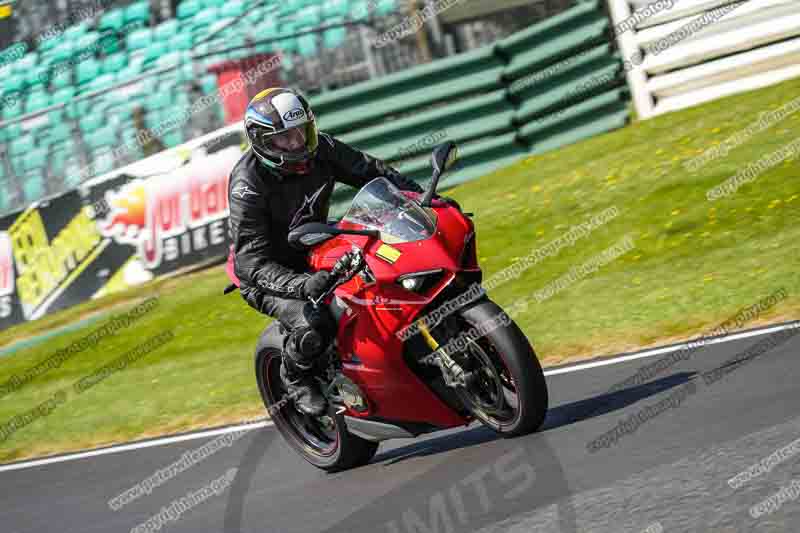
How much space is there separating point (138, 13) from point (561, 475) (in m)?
16.3

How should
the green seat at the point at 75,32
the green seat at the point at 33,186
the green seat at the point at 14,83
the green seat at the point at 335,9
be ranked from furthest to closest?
1. the green seat at the point at 75,32
2. the green seat at the point at 14,83
3. the green seat at the point at 33,186
4. the green seat at the point at 335,9

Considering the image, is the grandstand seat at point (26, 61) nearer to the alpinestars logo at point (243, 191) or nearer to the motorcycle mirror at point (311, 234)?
the alpinestars logo at point (243, 191)

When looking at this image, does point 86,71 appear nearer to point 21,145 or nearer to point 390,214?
point 21,145

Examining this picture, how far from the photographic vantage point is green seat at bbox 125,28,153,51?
766 inches

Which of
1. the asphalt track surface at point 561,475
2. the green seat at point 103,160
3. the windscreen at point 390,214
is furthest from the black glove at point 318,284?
the green seat at point 103,160

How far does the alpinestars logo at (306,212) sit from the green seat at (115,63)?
13635 mm

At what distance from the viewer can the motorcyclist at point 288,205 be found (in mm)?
6465

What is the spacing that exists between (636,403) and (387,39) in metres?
9.53

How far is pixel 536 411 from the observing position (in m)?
5.95

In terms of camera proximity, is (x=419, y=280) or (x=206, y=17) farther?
(x=206, y=17)

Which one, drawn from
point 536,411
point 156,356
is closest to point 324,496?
point 536,411

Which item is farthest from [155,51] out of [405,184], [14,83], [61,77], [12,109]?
[405,184]

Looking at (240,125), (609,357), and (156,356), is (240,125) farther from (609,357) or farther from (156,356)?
(609,357)

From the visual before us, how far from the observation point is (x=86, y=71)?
20.0m
